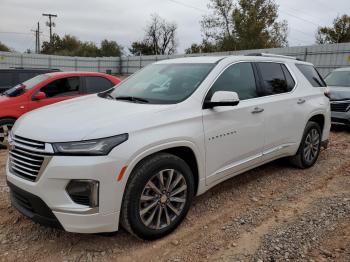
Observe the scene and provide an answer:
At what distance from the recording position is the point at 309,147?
5.40 metres

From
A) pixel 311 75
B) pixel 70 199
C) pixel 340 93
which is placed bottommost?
pixel 70 199

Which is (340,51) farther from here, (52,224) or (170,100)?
(52,224)

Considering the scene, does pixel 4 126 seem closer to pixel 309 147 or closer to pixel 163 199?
pixel 163 199

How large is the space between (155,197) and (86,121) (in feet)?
3.05

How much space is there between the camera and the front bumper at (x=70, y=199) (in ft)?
8.76

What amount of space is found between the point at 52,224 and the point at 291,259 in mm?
2063

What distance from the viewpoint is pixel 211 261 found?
2.94 meters

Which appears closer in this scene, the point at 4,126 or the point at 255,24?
the point at 4,126

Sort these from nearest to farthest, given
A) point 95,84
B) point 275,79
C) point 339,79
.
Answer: point 275,79 → point 95,84 → point 339,79

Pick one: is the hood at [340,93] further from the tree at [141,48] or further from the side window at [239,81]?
the tree at [141,48]

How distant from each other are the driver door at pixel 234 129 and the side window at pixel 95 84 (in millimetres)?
4250

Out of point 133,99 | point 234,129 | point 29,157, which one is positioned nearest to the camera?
point 29,157

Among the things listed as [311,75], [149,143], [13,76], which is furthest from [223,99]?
[13,76]

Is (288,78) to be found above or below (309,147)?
above
